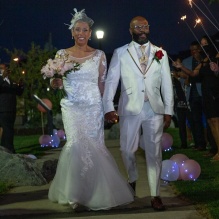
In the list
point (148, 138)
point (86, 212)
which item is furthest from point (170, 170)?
point (86, 212)

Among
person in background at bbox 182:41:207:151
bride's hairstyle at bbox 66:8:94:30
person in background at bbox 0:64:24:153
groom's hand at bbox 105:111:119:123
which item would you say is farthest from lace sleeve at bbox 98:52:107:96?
person in background at bbox 0:64:24:153

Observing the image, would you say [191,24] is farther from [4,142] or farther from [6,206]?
[4,142]

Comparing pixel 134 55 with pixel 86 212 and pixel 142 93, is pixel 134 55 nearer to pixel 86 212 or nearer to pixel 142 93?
pixel 142 93

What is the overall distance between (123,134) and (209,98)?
168 inches

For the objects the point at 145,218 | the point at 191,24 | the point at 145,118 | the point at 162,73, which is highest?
the point at 191,24

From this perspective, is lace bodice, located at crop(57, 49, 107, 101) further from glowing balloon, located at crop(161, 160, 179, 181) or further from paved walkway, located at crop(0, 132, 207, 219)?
glowing balloon, located at crop(161, 160, 179, 181)

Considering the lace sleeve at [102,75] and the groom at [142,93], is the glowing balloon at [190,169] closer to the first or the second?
the groom at [142,93]

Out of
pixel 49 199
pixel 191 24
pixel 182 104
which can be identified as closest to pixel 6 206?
pixel 49 199

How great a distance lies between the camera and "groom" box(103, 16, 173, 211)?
277 inches

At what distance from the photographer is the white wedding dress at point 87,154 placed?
6.96 meters

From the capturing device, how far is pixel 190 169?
8.91 metres

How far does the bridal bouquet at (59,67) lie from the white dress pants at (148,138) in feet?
2.76

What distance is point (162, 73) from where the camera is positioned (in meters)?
7.13

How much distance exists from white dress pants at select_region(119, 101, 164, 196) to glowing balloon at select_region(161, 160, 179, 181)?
165 cm
